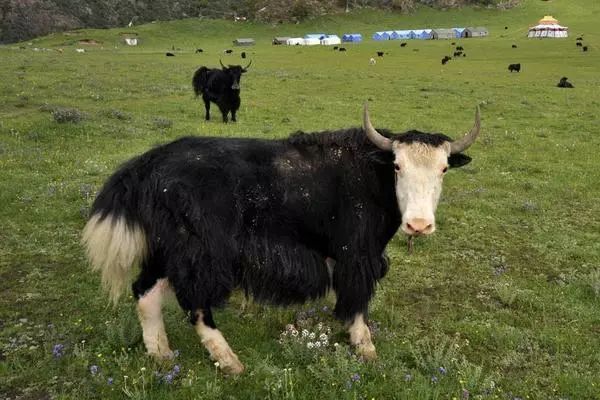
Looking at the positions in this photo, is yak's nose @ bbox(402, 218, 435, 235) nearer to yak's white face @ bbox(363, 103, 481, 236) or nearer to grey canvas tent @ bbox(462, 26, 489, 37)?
yak's white face @ bbox(363, 103, 481, 236)

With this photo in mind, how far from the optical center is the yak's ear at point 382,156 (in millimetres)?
5340

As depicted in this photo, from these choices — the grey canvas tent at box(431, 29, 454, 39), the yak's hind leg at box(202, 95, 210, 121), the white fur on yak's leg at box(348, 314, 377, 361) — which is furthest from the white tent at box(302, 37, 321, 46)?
the white fur on yak's leg at box(348, 314, 377, 361)

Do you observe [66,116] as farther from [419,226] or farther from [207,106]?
[419,226]

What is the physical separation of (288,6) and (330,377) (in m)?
116

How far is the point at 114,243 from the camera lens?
4.89 meters

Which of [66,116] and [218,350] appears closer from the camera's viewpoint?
[218,350]

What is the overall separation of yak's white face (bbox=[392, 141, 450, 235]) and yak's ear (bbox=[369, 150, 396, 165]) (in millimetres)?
70

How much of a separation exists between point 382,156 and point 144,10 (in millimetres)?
135171

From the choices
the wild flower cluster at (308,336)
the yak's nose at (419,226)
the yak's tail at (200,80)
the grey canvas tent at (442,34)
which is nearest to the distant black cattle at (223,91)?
the yak's tail at (200,80)

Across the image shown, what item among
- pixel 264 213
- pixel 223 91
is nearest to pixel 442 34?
pixel 223 91

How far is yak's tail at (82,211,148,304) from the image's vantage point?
16.1 ft

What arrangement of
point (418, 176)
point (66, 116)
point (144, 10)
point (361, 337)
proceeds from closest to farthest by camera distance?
point (418, 176), point (361, 337), point (66, 116), point (144, 10)

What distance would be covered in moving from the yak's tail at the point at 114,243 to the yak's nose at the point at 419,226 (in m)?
2.43

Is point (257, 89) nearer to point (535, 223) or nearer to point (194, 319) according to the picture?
point (535, 223)
